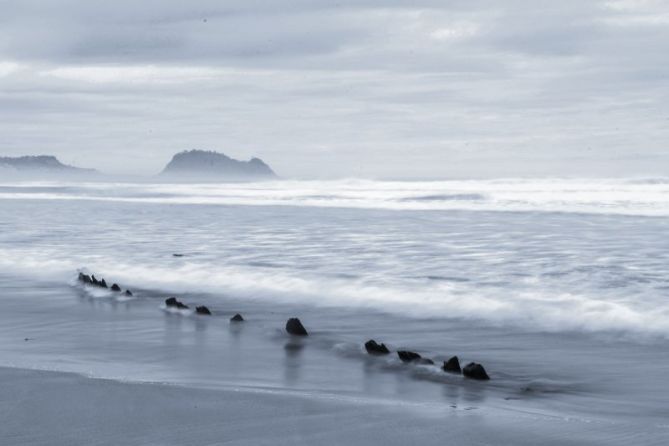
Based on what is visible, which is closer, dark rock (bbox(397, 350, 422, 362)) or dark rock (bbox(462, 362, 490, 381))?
dark rock (bbox(462, 362, 490, 381))

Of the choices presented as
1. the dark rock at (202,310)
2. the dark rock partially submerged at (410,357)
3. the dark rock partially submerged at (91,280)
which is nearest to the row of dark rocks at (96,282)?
the dark rock partially submerged at (91,280)

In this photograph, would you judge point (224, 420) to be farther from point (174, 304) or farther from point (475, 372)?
point (174, 304)

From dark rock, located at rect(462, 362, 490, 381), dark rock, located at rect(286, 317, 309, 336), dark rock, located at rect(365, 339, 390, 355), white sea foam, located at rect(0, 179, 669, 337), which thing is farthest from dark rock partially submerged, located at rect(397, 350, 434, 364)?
white sea foam, located at rect(0, 179, 669, 337)

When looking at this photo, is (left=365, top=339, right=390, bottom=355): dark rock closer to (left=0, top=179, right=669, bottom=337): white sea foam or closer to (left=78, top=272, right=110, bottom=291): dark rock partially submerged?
(left=0, top=179, right=669, bottom=337): white sea foam

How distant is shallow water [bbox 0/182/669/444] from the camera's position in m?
6.32

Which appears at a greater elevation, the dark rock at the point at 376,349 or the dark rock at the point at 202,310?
the dark rock at the point at 202,310

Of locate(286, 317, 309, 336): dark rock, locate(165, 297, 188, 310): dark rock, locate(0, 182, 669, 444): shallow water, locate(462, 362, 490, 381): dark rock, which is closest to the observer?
locate(0, 182, 669, 444): shallow water

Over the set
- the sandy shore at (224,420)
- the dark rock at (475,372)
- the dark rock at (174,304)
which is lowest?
the sandy shore at (224,420)

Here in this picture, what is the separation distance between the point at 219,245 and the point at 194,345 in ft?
33.2

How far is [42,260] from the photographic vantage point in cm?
1537

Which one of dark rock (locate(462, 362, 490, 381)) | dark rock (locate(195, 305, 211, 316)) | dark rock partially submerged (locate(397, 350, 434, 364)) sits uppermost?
dark rock (locate(195, 305, 211, 316))

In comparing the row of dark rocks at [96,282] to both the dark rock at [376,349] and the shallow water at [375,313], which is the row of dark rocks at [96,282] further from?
the dark rock at [376,349]

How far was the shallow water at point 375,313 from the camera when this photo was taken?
632 centimetres

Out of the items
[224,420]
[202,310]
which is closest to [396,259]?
[202,310]
